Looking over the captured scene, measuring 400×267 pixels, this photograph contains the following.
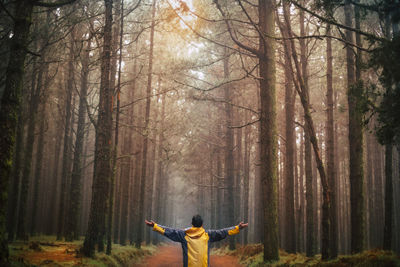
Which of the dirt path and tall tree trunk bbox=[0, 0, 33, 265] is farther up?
tall tree trunk bbox=[0, 0, 33, 265]

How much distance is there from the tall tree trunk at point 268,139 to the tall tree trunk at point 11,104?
6531 mm

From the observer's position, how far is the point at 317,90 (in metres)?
23.1

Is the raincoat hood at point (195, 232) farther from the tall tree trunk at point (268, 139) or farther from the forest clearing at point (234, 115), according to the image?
the tall tree trunk at point (268, 139)

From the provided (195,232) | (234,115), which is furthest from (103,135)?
(234,115)

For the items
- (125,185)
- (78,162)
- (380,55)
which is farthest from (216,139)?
(380,55)

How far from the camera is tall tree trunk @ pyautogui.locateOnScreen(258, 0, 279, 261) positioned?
9.49 m

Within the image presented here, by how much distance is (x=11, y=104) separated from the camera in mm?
6109

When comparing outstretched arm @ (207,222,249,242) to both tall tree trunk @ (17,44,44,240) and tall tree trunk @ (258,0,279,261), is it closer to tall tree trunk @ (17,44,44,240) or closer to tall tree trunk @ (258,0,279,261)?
tall tree trunk @ (258,0,279,261)

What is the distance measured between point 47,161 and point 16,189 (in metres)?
17.6

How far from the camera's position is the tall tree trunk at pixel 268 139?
949 cm

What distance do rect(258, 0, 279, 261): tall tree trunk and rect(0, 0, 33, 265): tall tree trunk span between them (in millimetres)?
6531

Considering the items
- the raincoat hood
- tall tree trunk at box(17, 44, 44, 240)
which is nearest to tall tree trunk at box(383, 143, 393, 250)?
the raincoat hood

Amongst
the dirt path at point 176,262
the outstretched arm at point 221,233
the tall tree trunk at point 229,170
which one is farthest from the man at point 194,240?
the tall tree trunk at point 229,170

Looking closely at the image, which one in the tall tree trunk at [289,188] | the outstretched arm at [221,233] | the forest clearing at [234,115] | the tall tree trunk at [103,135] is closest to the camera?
the outstretched arm at [221,233]
